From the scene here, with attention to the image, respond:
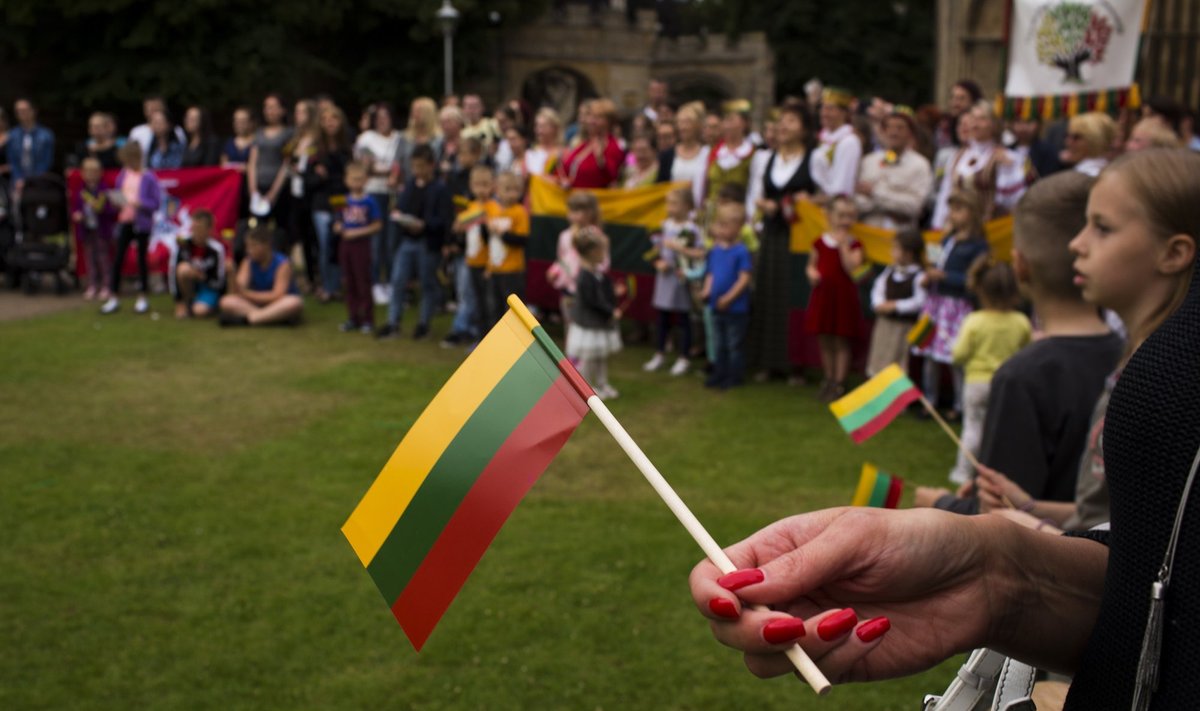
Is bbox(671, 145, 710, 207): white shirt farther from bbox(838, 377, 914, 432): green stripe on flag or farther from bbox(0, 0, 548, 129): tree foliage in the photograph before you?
bbox(0, 0, 548, 129): tree foliage

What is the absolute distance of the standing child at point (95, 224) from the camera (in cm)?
1434

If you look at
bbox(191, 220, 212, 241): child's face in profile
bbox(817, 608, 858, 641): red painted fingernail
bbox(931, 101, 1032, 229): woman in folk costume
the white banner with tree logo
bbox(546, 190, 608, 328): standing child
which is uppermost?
the white banner with tree logo

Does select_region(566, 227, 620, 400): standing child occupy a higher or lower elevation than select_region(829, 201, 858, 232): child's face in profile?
lower

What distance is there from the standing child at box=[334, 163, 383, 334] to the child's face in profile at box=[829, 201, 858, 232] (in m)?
5.07

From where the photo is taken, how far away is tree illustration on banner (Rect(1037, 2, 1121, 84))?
28.9 feet

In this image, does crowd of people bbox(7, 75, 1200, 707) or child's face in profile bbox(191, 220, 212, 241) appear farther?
child's face in profile bbox(191, 220, 212, 241)

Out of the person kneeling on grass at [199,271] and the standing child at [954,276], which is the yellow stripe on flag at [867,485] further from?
the person kneeling on grass at [199,271]

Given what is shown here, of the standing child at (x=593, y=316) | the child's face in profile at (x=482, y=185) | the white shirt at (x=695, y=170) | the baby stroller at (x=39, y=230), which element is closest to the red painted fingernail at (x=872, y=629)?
the standing child at (x=593, y=316)

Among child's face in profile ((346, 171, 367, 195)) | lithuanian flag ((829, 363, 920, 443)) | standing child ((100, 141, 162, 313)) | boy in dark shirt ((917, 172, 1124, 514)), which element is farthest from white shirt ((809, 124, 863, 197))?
standing child ((100, 141, 162, 313))

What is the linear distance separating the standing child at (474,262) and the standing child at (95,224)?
4.99 meters

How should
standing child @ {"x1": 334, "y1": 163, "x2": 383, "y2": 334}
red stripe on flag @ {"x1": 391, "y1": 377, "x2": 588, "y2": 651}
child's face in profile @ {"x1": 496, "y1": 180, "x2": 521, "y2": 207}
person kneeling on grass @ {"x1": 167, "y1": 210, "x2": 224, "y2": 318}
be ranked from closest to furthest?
1. red stripe on flag @ {"x1": 391, "y1": 377, "x2": 588, "y2": 651}
2. child's face in profile @ {"x1": 496, "y1": 180, "x2": 521, "y2": 207}
3. standing child @ {"x1": 334, "y1": 163, "x2": 383, "y2": 334}
4. person kneeling on grass @ {"x1": 167, "y1": 210, "x2": 224, "y2": 318}

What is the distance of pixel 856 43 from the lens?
50500 mm

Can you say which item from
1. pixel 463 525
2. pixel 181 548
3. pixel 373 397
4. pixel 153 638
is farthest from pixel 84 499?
pixel 463 525

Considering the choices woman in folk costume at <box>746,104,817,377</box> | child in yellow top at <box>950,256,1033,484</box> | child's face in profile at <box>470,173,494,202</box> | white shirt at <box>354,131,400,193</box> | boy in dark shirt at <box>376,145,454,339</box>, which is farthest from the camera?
white shirt at <box>354,131,400,193</box>
